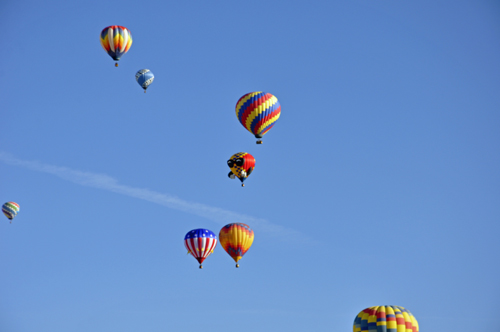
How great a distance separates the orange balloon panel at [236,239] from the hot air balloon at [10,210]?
32.3 m

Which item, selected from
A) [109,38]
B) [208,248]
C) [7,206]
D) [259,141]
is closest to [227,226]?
[208,248]

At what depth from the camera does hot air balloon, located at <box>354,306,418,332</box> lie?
58.1m

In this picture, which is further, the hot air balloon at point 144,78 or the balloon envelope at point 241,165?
the hot air balloon at point 144,78

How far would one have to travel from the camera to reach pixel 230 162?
213 feet

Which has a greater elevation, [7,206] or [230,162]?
[7,206]

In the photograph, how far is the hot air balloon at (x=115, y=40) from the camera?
225 ft

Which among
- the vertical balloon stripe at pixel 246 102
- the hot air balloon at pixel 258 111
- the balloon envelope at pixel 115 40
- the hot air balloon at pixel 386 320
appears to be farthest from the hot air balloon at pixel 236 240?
the balloon envelope at pixel 115 40

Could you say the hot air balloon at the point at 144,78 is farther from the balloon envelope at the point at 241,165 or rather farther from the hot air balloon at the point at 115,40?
the balloon envelope at the point at 241,165

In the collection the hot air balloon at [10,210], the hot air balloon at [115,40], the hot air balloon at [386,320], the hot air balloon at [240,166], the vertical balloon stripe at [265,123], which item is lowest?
the hot air balloon at [386,320]

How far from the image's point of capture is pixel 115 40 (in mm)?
68500

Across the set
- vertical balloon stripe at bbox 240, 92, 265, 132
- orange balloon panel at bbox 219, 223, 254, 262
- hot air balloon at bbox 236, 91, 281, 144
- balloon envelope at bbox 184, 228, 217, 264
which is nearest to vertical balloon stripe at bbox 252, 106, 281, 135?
hot air balloon at bbox 236, 91, 281, 144

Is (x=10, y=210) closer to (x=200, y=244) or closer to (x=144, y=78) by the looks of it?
(x=144, y=78)

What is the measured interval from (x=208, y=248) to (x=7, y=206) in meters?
32.2

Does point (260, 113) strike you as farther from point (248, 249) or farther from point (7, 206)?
point (7, 206)
